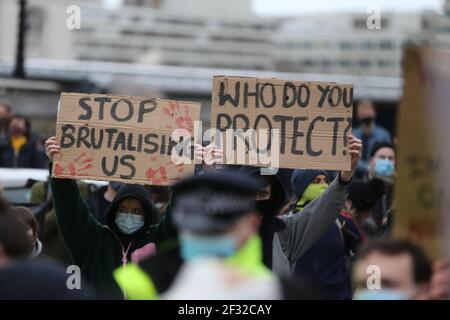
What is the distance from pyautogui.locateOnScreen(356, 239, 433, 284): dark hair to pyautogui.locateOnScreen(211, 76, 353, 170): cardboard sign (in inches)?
103

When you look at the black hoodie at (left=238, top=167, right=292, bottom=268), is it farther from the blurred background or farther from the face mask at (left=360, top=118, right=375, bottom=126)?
the blurred background

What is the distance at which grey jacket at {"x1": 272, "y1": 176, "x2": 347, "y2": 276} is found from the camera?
676cm

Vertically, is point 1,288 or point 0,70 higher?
point 0,70

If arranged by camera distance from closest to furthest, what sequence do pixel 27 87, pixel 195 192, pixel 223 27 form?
1. pixel 195 192
2. pixel 27 87
3. pixel 223 27

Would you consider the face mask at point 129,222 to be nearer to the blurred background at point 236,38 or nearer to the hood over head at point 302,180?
the hood over head at point 302,180

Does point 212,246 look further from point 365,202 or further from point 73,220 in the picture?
point 365,202

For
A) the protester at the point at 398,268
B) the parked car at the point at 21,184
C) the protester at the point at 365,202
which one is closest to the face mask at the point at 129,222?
the protester at the point at 398,268

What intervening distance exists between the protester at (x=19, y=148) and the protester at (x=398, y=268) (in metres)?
9.93

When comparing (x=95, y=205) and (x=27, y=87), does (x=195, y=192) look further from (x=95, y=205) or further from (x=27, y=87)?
(x=27, y=87)

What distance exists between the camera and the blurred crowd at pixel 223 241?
13.1ft

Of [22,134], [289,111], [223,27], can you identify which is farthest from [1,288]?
[223,27]

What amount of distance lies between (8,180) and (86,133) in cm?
388

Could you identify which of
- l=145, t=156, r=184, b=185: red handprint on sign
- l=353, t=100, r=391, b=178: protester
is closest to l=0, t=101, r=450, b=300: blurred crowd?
l=145, t=156, r=184, b=185: red handprint on sign

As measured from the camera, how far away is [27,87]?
25422 mm
